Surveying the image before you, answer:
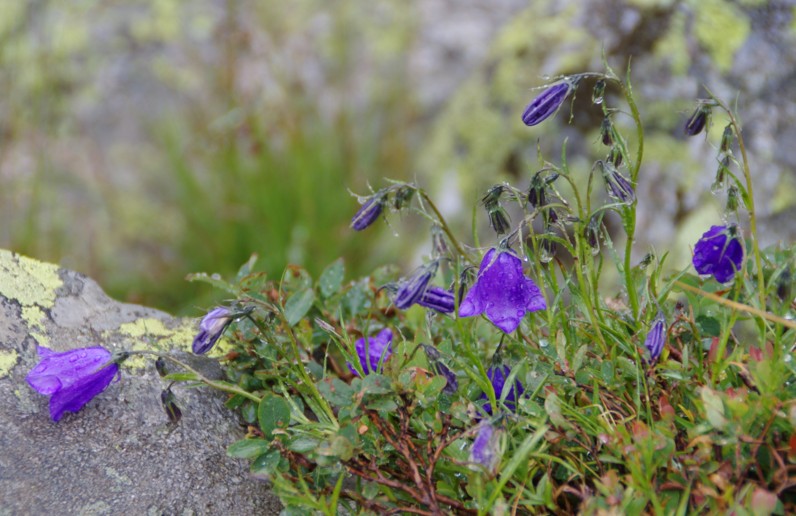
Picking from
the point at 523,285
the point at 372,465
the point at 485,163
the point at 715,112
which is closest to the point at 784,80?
the point at 715,112

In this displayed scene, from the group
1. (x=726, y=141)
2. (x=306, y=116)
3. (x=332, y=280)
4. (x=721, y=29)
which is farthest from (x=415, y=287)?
(x=306, y=116)

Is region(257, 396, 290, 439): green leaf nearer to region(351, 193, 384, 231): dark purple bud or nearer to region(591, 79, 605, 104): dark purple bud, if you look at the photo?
region(351, 193, 384, 231): dark purple bud

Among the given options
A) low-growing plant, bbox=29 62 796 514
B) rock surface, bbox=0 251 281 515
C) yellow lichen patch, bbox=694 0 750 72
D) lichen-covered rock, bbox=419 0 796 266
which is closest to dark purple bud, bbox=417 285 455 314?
low-growing plant, bbox=29 62 796 514

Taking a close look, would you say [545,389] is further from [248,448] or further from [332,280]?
[332,280]

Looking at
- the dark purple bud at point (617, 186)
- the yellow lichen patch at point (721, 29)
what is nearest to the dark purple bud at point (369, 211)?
the dark purple bud at point (617, 186)

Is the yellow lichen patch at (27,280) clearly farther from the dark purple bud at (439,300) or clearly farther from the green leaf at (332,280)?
the dark purple bud at (439,300)

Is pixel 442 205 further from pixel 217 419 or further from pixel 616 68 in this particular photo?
pixel 217 419
